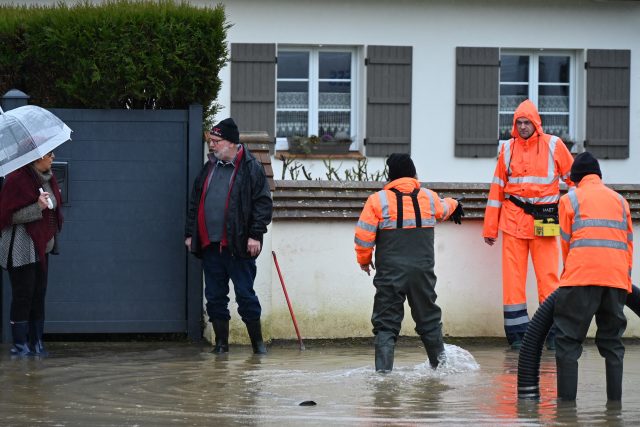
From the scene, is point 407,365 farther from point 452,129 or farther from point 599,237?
point 452,129

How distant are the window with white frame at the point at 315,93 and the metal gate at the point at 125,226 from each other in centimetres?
742

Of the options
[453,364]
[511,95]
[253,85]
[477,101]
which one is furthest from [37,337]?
[511,95]

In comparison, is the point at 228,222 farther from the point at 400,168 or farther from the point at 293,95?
the point at 293,95

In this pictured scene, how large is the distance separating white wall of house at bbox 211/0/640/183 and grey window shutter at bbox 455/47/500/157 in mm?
119

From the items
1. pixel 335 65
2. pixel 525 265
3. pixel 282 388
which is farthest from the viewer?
pixel 335 65

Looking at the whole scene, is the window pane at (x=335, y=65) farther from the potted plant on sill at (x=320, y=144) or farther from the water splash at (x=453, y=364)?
the water splash at (x=453, y=364)

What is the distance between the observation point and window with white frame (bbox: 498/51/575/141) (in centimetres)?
2020

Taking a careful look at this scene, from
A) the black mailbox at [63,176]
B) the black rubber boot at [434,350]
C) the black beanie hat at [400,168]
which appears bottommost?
the black rubber boot at [434,350]

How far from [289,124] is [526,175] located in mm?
7870

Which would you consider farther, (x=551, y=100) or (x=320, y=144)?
(x=551, y=100)

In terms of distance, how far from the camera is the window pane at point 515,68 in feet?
66.4

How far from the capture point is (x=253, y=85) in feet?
62.1

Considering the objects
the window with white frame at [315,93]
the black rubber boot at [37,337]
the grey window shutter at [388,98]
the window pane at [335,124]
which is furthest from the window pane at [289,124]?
the black rubber boot at [37,337]

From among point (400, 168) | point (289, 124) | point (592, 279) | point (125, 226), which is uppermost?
point (289, 124)
